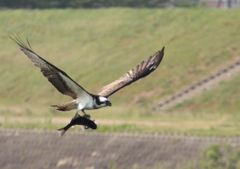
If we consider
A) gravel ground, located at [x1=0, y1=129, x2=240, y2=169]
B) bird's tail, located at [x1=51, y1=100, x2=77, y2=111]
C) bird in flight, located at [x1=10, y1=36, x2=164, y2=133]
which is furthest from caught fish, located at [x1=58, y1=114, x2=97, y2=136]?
gravel ground, located at [x1=0, y1=129, x2=240, y2=169]

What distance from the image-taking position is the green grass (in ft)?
131

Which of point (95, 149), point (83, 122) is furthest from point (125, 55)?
point (83, 122)

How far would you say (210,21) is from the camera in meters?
52.9

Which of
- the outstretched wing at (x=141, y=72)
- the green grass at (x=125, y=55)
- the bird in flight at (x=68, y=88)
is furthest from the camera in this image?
the green grass at (x=125, y=55)

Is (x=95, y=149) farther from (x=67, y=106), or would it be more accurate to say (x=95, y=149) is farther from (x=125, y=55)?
(x=125, y=55)

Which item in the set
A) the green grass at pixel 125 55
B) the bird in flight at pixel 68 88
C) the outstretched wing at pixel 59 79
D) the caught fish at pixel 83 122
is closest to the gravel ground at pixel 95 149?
the green grass at pixel 125 55

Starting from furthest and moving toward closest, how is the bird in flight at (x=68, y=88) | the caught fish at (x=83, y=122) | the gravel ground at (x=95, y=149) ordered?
1. the gravel ground at (x=95, y=149)
2. the caught fish at (x=83, y=122)
3. the bird in flight at (x=68, y=88)

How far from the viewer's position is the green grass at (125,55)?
40031 millimetres

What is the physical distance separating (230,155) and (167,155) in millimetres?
1930

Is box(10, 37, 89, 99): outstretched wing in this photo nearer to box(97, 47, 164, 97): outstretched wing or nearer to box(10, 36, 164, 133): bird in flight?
box(10, 36, 164, 133): bird in flight

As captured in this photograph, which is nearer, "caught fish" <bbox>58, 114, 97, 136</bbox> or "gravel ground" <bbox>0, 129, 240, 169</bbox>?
"caught fish" <bbox>58, 114, 97, 136</bbox>

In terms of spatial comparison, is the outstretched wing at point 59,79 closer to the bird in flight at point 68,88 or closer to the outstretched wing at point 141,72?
the bird in flight at point 68,88

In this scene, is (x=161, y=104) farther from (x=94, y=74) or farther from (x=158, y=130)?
(x=158, y=130)

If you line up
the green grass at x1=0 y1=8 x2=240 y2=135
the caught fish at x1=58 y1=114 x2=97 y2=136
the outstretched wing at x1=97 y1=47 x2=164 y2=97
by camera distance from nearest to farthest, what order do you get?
the caught fish at x1=58 y1=114 x2=97 y2=136, the outstretched wing at x1=97 y1=47 x2=164 y2=97, the green grass at x1=0 y1=8 x2=240 y2=135
